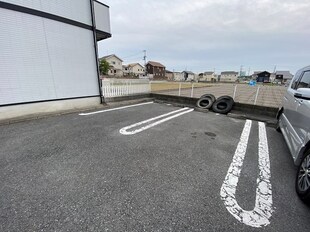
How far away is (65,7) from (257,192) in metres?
6.87

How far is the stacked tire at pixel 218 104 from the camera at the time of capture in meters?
5.94

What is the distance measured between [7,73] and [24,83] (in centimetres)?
41

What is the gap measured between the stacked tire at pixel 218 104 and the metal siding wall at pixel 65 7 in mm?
5649

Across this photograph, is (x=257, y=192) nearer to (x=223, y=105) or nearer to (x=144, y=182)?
(x=144, y=182)

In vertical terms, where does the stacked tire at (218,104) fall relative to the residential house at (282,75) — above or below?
below

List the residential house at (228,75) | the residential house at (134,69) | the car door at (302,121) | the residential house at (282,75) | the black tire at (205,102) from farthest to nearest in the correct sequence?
the residential house at (228,75), the residential house at (134,69), the residential house at (282,75), the black tire at (205,102), the car door at (302,121)

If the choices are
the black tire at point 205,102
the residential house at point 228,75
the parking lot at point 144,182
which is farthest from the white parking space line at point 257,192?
the residential house at point 228,75

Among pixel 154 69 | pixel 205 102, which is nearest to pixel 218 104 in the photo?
pixel 205 102

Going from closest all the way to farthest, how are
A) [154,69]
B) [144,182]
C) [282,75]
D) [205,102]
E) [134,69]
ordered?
[144,182], [205,102], [282,75], [154,69], [134,69]

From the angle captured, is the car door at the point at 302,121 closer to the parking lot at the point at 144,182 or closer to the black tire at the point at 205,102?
the parking lot at the point at 144,182

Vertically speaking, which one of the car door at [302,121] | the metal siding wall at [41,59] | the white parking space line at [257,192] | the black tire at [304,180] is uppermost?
the metal siding wall at [41,59]

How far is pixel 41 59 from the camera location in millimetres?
4477

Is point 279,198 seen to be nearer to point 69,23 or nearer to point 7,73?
point 7,73

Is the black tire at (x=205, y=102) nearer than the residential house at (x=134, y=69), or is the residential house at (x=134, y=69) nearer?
the black tire at (x=205, y=102)
